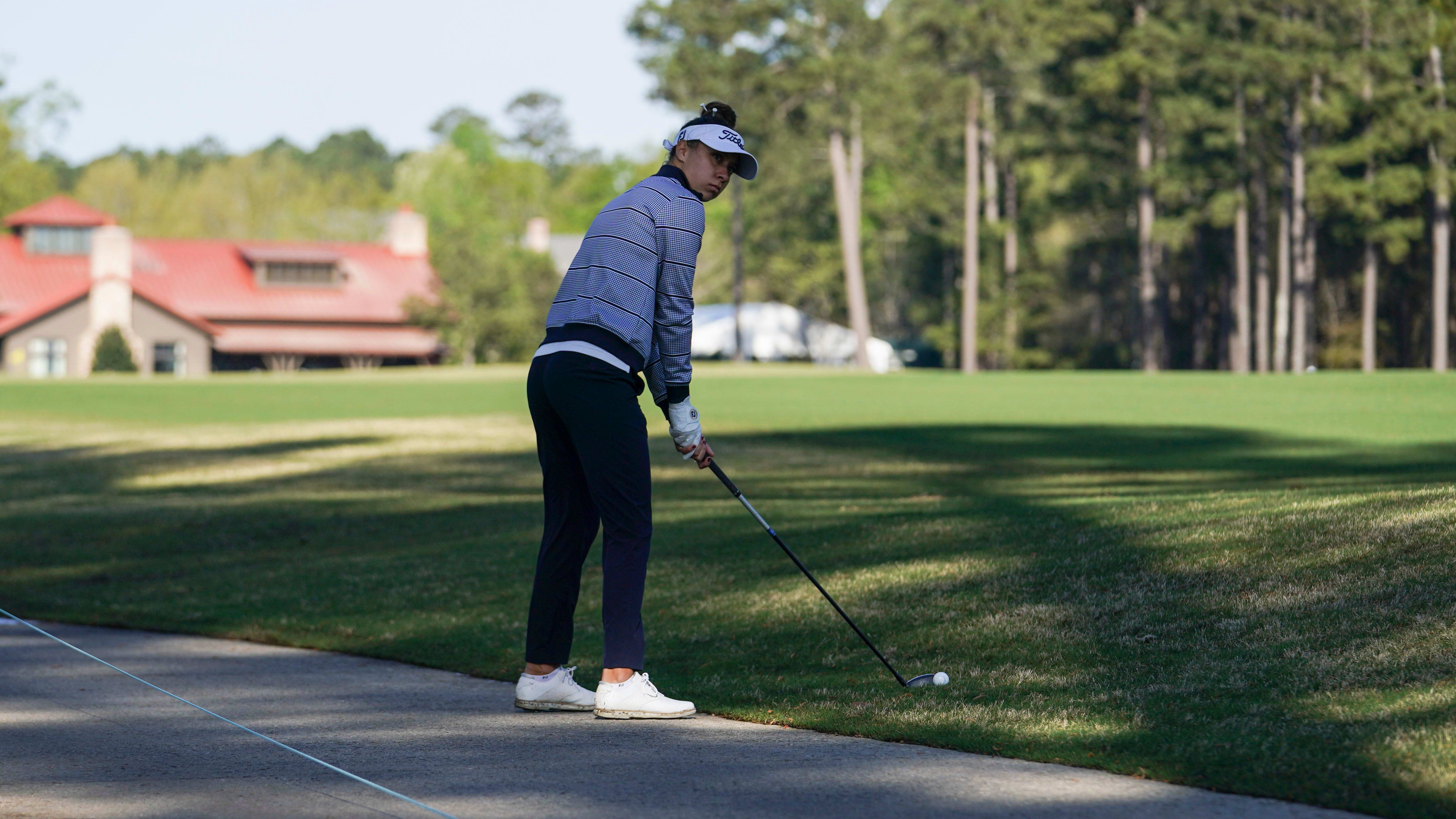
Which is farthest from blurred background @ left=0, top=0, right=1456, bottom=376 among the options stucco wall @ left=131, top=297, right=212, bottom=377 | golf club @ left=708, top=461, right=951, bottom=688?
golf club @ left=708, top=461, right=951, bottom=688

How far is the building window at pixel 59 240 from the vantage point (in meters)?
77.4

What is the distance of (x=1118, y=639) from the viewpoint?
6941 mm

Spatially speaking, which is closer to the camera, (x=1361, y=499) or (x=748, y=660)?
(x=748, y=660)

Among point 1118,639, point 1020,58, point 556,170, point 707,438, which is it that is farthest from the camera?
point 556,170

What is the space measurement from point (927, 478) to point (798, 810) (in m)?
14.9

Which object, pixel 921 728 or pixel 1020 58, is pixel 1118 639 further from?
pixel 1020 58

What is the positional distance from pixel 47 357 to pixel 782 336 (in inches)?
1544

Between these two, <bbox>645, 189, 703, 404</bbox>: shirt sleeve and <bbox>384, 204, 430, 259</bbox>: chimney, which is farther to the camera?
<bbox>384, 204, 430, 259</bbox>: chimney

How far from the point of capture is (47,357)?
239 ft

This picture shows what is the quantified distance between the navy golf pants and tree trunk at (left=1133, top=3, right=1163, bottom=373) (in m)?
58.4

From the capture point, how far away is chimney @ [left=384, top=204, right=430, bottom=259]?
84750 mm

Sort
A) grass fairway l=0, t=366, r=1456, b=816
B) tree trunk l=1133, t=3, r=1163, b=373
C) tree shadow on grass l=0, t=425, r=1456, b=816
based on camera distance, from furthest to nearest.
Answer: tree trunk l=1133, t=3, r=1163, b=373 < grass fairway l=0, t=366, r=1456, b=816 < tree shadow on grass l=0, t=425, r=1456, b=816

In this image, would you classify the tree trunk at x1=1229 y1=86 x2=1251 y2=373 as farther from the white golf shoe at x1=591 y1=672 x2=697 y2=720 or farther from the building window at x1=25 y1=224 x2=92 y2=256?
the white golf shoe at x1=591 y1=672 x2=697 y2=720

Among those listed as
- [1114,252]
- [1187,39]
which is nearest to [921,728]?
[1187,39]
